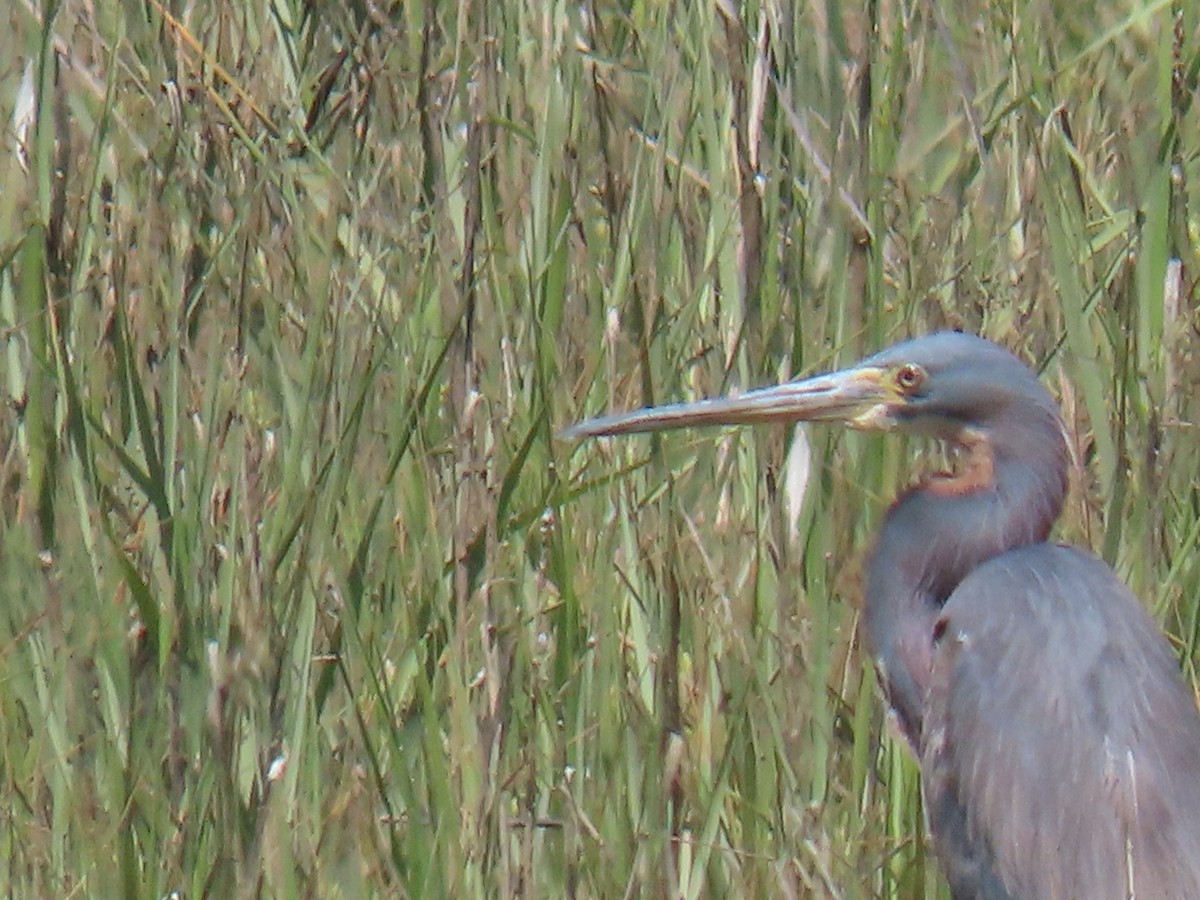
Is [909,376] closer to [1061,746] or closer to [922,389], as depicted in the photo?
[922,389]

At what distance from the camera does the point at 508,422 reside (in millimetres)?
2217

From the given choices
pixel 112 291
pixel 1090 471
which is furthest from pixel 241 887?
pixel 1090 471

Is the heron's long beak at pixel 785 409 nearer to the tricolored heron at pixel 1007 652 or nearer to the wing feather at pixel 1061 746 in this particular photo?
the tricolored heron at pixel 1007 652

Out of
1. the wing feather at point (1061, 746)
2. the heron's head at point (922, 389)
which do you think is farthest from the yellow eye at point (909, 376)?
the wing feather at point (1061, 746)

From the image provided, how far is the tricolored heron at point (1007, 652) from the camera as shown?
194cm

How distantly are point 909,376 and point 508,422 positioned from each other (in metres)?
0.40

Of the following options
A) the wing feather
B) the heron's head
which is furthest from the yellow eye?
the wing feather

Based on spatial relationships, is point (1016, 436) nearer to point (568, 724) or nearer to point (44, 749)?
point (568, 724)

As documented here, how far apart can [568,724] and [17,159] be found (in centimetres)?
91

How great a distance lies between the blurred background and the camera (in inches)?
68.2

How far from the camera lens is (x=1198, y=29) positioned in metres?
2.45

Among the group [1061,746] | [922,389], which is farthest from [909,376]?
[1061,746]

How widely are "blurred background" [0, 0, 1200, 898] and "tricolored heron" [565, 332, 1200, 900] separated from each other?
50mm

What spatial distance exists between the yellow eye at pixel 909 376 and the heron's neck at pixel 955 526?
10 centimetres
